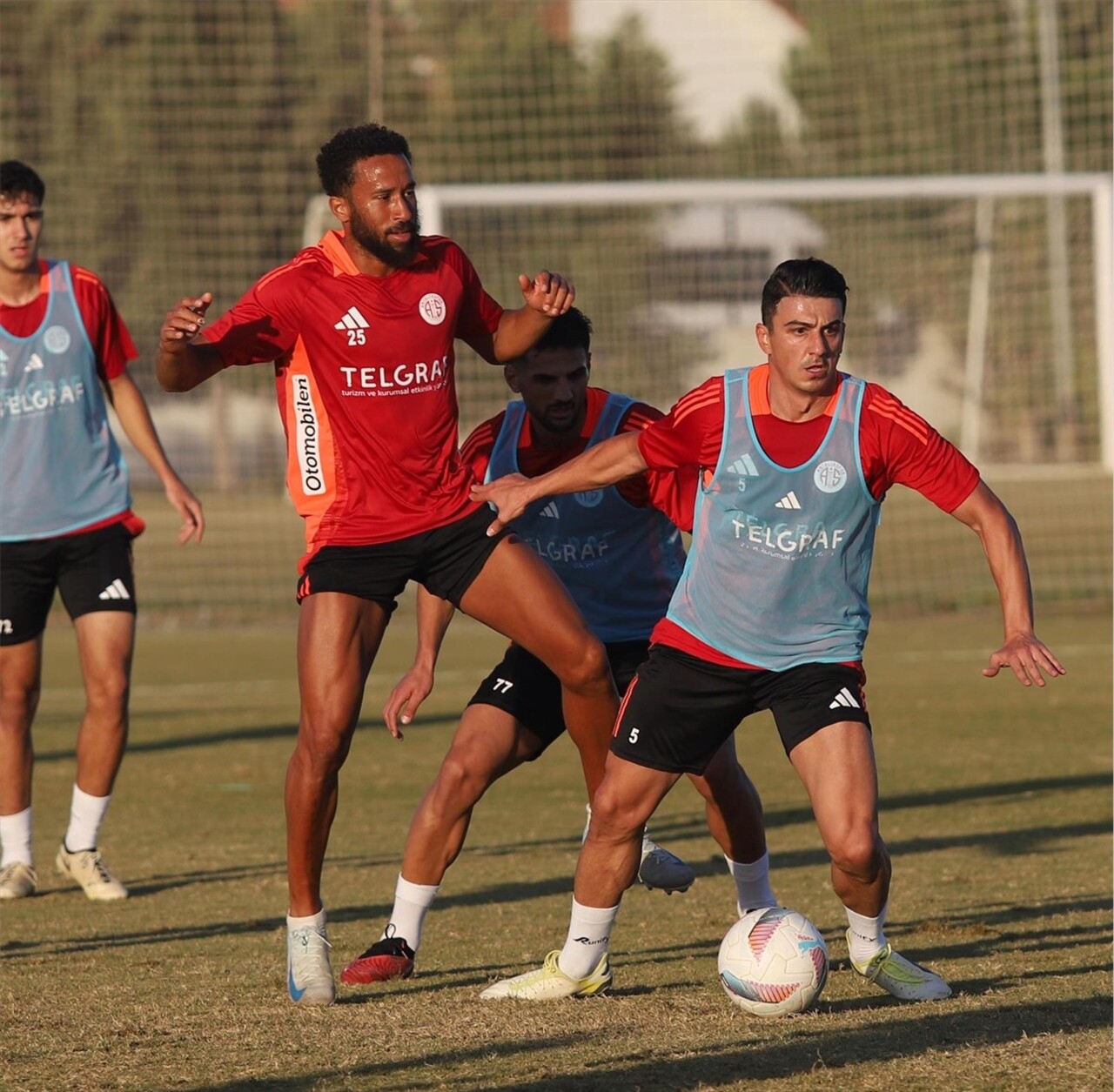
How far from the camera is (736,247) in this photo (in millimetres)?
25438

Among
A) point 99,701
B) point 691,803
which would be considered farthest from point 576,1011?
point 691,803

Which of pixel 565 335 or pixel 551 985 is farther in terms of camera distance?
pixel 565 335

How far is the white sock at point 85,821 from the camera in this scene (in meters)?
7.95

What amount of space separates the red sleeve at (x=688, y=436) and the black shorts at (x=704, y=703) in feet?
1.94

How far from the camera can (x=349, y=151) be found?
6.02m

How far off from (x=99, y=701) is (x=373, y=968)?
2.46 m

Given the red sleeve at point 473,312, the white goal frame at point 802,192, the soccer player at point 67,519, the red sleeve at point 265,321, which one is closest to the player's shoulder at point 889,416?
the red sleeve at point 473,312

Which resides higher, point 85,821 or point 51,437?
point 51,437

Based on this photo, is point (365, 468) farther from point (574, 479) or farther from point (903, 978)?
point (903, 978)

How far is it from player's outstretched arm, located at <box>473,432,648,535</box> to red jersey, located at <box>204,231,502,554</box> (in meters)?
0.20

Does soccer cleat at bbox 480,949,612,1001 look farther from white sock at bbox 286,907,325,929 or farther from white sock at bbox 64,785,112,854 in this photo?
white sock at bbox 64,785,112,854

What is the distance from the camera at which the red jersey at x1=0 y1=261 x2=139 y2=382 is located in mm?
7977

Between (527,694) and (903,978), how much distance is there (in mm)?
1652

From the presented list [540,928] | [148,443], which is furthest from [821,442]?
[148,443]
